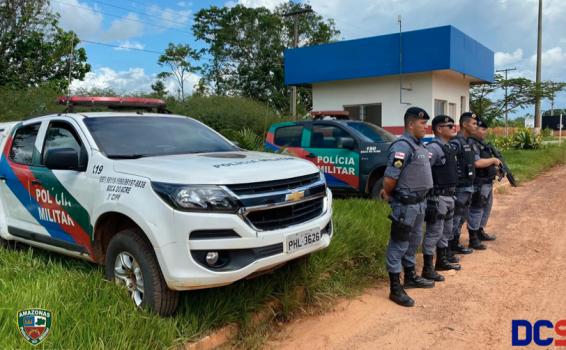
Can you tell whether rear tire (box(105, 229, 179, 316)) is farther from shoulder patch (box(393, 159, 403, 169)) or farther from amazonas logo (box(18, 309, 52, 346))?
shoulder patch (box(393, 159, 403, 169))

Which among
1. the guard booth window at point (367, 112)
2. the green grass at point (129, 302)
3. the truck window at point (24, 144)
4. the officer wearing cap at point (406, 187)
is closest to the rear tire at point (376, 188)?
the green grass at point (129, 302)

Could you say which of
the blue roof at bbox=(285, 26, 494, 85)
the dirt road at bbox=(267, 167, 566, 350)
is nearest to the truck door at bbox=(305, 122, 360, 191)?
the dirt road at bbox=(267, 167, 566, 350)

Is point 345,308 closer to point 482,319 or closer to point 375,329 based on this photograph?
point 375,329

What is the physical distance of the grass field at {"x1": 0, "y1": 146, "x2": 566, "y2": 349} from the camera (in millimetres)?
2988

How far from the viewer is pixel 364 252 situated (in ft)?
17.0

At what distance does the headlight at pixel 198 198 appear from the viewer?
3.18 metres

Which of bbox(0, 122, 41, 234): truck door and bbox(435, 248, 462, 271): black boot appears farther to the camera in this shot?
bbox(435, 248, 462, 271): black boot

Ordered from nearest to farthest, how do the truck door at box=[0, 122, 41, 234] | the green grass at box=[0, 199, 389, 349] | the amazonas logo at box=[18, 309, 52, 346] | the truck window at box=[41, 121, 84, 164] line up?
the amazonas logo at box=[18, 309, 52, 346]
the green grass at box=[0, 199, 389, 349]
the truck window at box=[41, 121, 84, 164]
the truck door at box=[0, 122, 41, 234]

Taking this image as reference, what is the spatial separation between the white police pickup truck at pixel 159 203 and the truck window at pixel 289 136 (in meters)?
4.53

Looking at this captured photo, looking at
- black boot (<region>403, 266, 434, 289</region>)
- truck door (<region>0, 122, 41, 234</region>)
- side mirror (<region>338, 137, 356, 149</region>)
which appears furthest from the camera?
side mirror (<region>338, 137, 356, 149</region>)

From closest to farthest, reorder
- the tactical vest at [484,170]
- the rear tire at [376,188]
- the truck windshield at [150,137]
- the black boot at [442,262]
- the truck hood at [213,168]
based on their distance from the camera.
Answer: the truck hood at [213,168], the truck windshield at [150,137], the black boot at [442,262], the tactical vest at [484,170], the rear tire at [376,188]

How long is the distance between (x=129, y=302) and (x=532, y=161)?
16455 millimetres

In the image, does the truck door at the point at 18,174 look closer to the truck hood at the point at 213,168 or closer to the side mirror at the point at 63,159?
the side mirror at the point at 63,159

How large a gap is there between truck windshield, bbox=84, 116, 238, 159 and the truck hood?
290 mm
